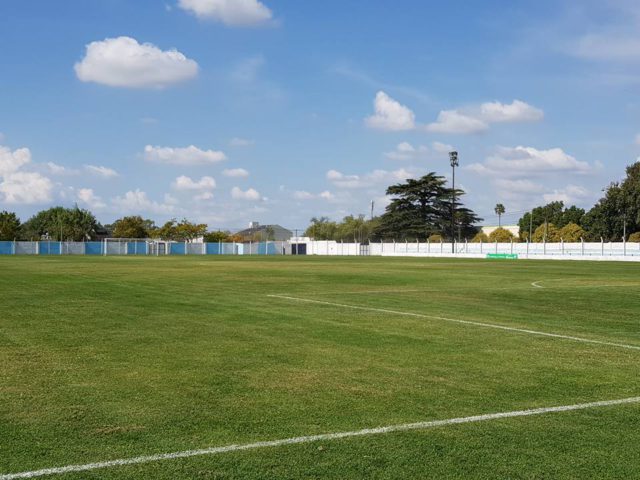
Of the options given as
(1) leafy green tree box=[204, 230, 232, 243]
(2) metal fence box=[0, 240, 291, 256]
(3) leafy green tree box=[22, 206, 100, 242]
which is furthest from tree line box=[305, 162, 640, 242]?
(3) leafy green tree box=[22, 206, 100, 242]

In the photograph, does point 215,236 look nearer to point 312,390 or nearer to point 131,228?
point 131,228

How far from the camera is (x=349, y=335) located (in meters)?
11.6

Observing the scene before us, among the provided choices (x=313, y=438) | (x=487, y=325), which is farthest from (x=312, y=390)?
(x=487, y=325)

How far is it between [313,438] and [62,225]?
14741 centimetres

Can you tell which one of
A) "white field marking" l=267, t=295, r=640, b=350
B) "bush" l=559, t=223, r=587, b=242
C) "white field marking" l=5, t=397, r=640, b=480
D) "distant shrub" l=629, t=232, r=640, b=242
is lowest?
"white field marking" l=5, t=397, r=640, b=480

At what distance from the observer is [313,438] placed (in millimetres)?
5559

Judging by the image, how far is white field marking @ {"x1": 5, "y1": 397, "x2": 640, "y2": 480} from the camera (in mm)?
4809

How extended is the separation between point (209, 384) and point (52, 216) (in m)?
159

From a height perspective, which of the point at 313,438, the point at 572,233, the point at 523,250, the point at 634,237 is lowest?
the point at 313,438

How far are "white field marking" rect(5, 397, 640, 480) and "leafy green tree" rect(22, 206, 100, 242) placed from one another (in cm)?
13926

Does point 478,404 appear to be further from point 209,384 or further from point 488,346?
point 488,346

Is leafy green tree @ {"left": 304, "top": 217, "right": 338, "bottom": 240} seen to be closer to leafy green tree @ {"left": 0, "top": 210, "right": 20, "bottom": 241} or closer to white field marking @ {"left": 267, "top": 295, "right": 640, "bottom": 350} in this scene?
leafy green tree @ {"left": 0, "top": 210, "right": 20, "bottom": 241}

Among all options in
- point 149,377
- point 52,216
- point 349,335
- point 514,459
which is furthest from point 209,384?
point 52,216

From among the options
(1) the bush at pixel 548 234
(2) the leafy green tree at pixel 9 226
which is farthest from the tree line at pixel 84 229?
(1) the bush at pixel 548 234
